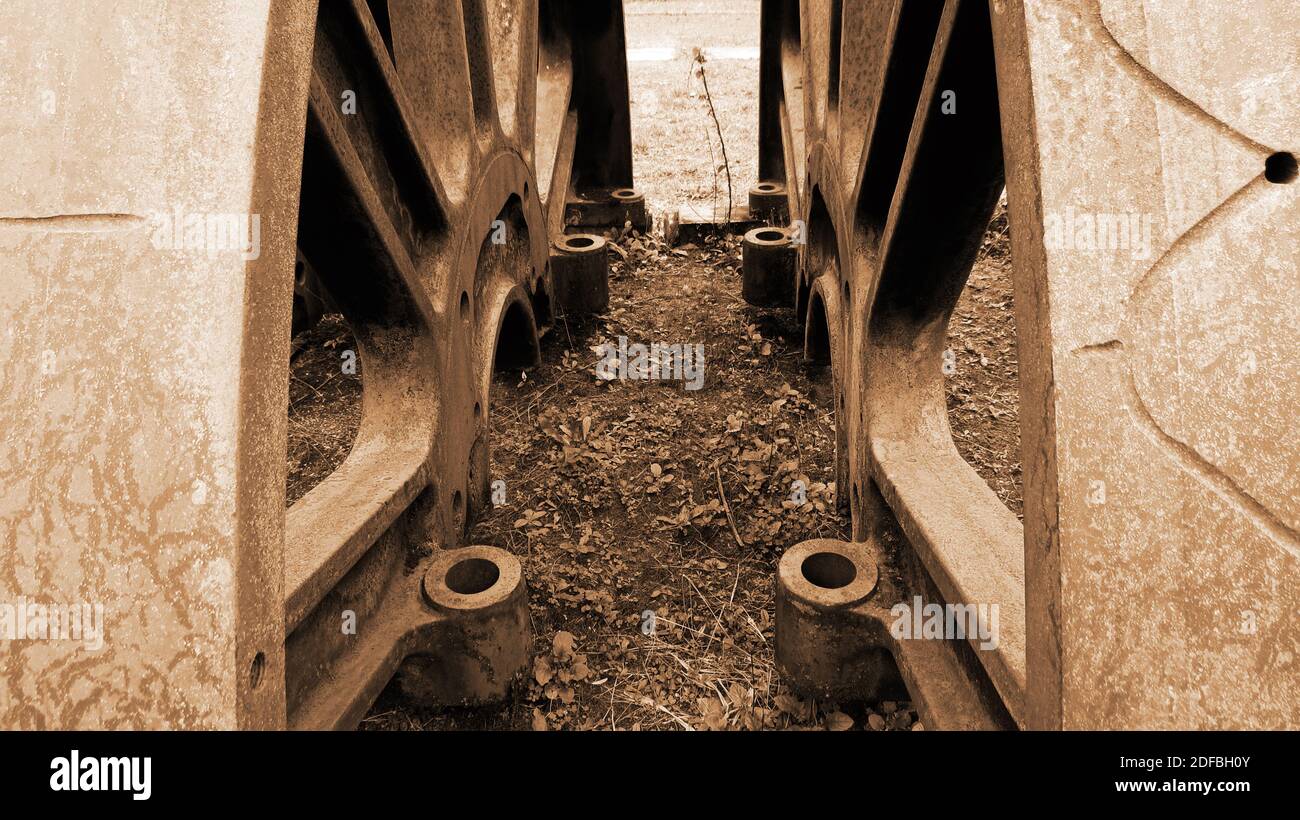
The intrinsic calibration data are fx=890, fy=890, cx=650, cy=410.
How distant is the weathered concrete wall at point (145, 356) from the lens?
1057 mm

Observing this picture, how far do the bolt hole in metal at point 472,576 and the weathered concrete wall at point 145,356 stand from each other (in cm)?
105

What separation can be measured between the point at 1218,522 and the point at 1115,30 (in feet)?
2.09

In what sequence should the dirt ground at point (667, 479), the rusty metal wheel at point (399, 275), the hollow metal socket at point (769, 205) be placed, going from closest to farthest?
the rusty metal wheel at point (399, 275) → the dirt ground at point (667, 479) → the hollow metal socket at point (769, 205)

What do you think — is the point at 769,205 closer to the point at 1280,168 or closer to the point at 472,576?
the point at 472,576

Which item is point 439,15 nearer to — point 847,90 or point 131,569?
point 847,90

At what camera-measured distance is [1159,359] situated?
3.52 ft

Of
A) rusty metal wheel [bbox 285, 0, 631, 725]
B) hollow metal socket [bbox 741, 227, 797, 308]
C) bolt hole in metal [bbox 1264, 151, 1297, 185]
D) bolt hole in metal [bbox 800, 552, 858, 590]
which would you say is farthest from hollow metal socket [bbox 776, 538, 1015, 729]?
hollow metal socket [bbox 741, 227, 797, 308]

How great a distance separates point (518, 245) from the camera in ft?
13.1

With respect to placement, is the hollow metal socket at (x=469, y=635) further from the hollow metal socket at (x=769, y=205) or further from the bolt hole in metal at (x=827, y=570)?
the hollow metal socket at (x=769, y=205)

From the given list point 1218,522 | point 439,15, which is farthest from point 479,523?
point 1218,522

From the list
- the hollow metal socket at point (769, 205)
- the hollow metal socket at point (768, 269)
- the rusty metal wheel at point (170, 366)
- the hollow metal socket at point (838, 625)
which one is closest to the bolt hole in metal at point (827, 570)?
the hollow metal socket at point (838, 625)

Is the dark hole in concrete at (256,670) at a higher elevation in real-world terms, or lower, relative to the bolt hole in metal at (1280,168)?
lower

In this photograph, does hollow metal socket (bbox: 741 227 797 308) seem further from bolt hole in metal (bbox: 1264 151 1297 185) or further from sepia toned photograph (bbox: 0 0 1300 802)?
bolt hole in metal (bbox: 1264 151 1297 185)

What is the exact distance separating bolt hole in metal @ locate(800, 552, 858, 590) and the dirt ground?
1.27 feet
